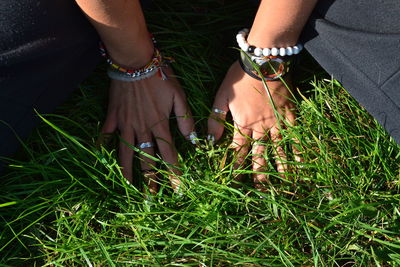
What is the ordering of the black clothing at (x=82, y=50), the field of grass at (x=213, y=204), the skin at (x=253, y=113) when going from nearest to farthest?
the black clothing at (x=82, y=50) → the field of grass at (x=213, y=204) → the skin at (x=253, y=113)

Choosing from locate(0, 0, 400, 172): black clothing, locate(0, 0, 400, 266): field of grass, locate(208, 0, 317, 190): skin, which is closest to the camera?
locate(0, 0, 400, 172): black clothing

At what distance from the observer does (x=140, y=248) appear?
1257mm

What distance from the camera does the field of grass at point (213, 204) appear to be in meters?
1.20

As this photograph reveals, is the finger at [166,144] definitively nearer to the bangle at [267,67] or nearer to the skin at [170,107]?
the skin at [170,107]

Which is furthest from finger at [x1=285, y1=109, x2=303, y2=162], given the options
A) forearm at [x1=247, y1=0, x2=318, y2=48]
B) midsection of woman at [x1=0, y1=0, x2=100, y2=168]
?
midsection of woman at [x1=0, y1=0, x2=100, y2=168]

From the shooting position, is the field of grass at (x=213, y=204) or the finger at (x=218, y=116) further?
the finger at (x=218, y=116)

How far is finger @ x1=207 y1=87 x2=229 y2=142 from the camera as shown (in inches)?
53.0

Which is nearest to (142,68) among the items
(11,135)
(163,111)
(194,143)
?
(163,111)

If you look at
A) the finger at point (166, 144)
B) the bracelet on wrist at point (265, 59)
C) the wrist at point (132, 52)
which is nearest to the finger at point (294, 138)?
the bracelet on wrist at point (265, 59)

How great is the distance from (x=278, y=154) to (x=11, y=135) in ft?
2.60

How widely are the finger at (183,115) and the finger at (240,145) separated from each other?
0.14m

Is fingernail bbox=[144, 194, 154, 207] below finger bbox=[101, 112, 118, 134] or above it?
below

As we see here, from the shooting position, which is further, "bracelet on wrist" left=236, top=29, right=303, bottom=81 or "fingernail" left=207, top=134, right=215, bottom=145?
"fingernail" left=207, top=134, right=215, bottom=145

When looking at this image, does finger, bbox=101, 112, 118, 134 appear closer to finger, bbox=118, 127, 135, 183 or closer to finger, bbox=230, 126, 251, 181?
finger, bbox=118, 127, 135, 183
